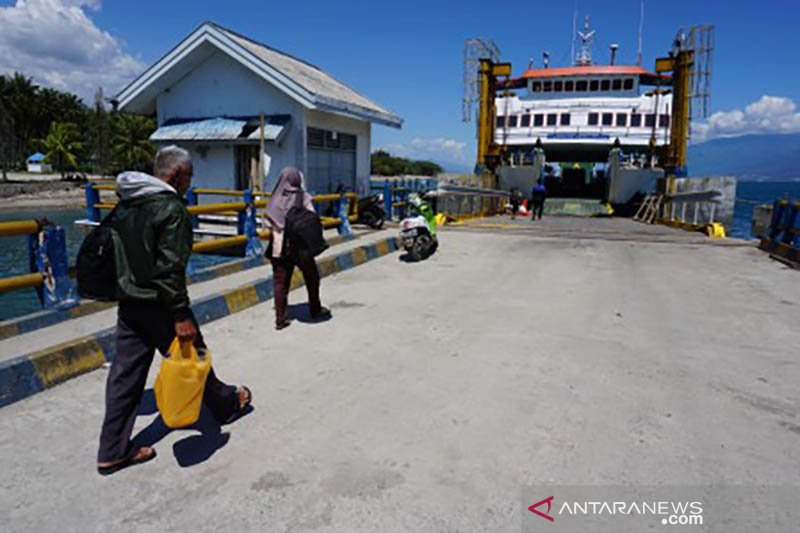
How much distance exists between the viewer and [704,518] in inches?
92.4

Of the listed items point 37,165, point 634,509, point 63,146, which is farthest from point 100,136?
point 634,509

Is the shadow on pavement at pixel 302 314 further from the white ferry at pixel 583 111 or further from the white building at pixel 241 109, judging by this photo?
the white ferry at pixel 583 111

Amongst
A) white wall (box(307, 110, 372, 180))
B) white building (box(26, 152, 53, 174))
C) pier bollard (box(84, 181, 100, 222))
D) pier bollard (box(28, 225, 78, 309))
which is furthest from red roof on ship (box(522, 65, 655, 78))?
white building (box(26, 152, 53, 174))

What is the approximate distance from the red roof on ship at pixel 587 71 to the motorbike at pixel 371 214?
19024mm

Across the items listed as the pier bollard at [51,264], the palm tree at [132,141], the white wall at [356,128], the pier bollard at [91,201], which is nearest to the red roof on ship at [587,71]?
the white wall at [356,128]

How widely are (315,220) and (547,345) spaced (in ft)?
8.10

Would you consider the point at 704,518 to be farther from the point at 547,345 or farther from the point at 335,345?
the point at 335,345

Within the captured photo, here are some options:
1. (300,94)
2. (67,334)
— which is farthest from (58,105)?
(67,334)

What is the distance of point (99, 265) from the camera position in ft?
8.81

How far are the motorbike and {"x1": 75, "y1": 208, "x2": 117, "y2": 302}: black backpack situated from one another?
394 inches

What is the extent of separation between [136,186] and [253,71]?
11185 millimetres

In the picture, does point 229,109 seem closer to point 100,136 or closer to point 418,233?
point 418,233

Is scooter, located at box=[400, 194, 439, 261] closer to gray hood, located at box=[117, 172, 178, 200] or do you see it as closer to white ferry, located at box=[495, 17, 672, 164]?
gray hood, located at box=[117, 172, 178, 200]

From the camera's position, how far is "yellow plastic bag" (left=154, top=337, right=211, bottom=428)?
2.62 metres
